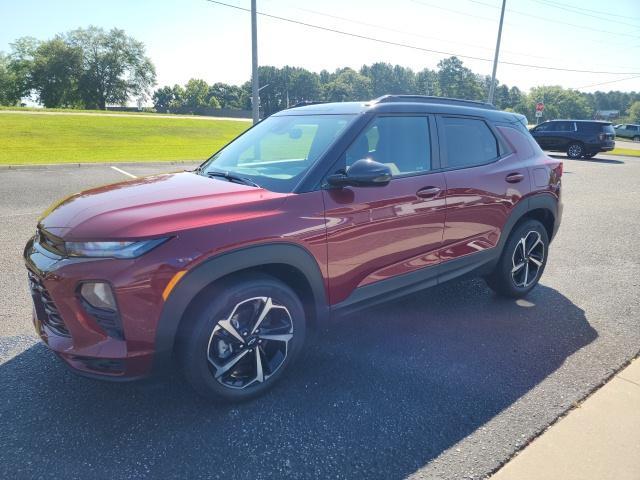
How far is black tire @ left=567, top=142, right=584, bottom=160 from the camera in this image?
797 inches

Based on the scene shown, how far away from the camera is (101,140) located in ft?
69.8

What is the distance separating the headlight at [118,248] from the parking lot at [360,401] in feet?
2.32

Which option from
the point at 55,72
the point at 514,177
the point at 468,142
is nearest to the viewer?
the point at 468,142

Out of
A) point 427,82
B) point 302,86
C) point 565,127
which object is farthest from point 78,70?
point 427,82

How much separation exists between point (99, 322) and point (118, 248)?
382 millimetres

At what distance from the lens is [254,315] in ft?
Result: 8.34

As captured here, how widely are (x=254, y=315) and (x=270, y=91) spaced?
391 feet

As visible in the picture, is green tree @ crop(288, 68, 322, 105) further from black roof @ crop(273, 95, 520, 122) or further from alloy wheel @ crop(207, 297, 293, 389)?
alloy wheel @ crop(207, 297, 293, 389)

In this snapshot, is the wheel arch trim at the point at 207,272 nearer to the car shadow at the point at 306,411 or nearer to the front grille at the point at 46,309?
the car shadow at the point at 306,411

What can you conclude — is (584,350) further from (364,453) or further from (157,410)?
(157,410)

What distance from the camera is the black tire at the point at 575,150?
2025 centimetres

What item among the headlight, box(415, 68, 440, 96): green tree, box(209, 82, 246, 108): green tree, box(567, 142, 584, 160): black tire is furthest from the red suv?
box(209, 82, 246, 108): green tree

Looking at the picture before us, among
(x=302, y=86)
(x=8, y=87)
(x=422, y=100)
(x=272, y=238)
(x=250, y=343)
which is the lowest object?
(x=250, y=343)

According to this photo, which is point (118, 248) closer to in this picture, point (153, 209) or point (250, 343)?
point (153, 209)
